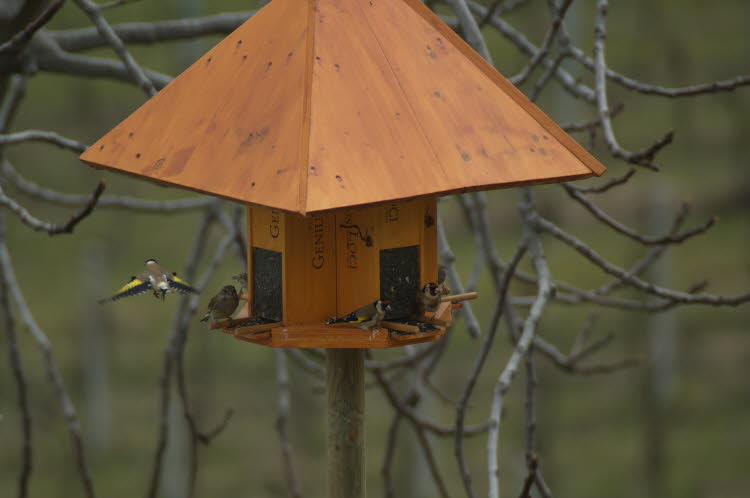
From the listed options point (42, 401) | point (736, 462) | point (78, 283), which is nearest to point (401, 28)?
point (736, 462)

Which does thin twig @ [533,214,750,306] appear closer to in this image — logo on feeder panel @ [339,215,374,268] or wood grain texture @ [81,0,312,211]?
logo on feeder panel @ [339,215,374,268]

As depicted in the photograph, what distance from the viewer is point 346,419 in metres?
2.95

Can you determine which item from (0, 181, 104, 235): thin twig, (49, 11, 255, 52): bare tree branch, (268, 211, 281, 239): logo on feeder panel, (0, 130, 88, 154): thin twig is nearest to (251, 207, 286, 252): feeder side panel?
(268, 211, 281, 239): logo on feeder panel

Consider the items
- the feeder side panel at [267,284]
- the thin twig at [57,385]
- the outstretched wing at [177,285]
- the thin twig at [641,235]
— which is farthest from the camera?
the thin twig at [57,385]

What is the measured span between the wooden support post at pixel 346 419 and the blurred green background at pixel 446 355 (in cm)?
362

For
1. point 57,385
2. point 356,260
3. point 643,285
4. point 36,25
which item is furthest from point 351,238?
point 57,385

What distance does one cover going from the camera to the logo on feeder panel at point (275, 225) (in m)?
2.85

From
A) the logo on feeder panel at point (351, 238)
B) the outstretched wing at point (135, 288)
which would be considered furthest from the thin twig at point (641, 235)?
the outstretched wing at point (135, 288)

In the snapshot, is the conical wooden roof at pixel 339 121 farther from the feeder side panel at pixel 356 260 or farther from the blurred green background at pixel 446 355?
the blurred green background at pixel 446 355

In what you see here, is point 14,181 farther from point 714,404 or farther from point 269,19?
point 714,404

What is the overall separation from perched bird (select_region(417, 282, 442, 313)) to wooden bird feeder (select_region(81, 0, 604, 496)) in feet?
0.17

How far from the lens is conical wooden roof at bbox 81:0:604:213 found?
2400 mm

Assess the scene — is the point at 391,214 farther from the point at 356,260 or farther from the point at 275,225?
the point at 275,225

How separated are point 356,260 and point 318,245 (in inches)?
4.8
